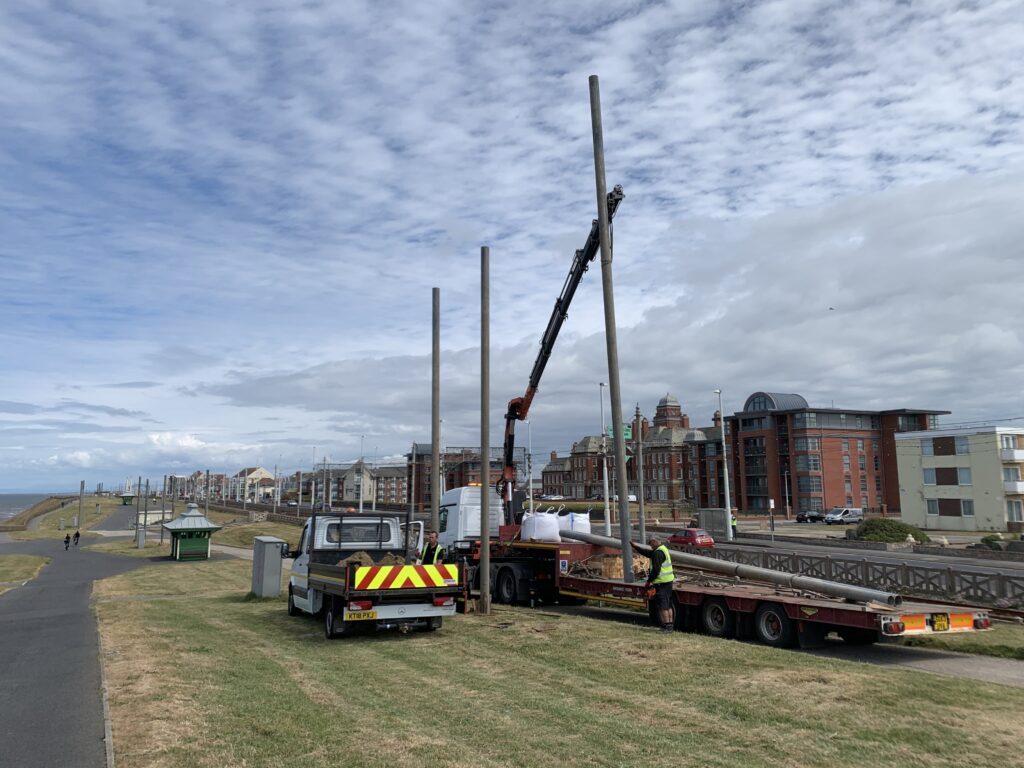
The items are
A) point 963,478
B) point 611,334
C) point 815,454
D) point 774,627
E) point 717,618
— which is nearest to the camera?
point 774,627

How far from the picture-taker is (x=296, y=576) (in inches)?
672

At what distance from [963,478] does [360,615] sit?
220 ft

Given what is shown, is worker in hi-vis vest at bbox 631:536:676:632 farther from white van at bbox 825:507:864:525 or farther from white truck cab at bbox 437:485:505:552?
white van at bbox 825:507:864:525

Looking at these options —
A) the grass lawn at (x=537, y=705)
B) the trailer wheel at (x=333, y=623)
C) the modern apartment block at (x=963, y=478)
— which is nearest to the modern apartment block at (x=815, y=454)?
the modern apartment block at (x=963, y=478)

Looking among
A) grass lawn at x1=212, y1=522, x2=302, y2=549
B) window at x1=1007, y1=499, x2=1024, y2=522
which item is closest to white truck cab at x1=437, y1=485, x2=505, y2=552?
grass lawn at x1=212, y1=522, x2=302, y2=549

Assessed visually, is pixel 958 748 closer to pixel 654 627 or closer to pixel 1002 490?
pixel 654 627

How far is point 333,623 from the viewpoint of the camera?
544 inches

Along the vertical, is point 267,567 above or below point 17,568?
above

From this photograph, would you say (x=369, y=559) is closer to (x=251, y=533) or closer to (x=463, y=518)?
(x=463, y=518)

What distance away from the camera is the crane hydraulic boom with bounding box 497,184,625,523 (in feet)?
74.1

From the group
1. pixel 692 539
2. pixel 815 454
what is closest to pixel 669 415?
pixel 815 454

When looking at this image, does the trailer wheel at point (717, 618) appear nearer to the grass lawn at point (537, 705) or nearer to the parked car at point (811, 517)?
the grass lawn at point (537, 705)

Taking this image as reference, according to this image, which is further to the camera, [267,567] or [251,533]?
[251,533]

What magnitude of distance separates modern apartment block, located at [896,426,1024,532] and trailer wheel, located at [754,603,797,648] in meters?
60.7
